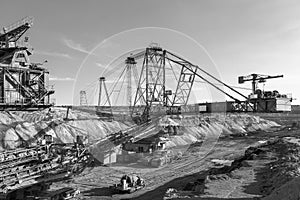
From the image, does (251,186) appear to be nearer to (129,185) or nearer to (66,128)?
(129,185)

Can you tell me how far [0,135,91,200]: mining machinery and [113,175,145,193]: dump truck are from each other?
10.9ft

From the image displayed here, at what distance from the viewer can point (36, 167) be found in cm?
1568

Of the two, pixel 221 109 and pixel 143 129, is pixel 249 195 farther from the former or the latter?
pixel 143 129

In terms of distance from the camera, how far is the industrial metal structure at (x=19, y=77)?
29047mm

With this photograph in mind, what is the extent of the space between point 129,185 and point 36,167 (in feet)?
24.2

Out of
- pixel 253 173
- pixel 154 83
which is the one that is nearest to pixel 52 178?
pixel 253 173

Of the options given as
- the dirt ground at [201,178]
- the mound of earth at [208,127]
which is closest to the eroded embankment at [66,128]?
the mound of earth at [208,127]

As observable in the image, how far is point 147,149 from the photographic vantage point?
32.3 m

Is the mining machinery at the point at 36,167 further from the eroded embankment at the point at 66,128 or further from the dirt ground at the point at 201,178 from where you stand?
the eroded embankment at the point at 66,128

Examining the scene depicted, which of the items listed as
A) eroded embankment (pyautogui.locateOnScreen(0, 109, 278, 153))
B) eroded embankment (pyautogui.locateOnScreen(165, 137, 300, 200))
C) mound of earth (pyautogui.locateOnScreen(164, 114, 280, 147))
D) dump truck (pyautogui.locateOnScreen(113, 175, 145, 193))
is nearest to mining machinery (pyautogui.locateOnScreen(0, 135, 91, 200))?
dump truck (pyautogui.locateOnScreen(113, 175, 145, 193))

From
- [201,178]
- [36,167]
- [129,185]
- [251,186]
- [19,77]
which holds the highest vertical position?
[19,77]

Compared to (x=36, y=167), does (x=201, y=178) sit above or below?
below

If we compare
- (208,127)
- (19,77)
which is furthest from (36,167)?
(208,127)

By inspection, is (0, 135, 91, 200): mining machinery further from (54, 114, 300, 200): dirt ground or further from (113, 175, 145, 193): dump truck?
(113, 175, 145, 193): dump truck
